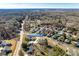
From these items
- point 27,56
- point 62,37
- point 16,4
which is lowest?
point 27,56

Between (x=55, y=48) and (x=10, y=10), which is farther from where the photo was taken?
(x=10, y=10)

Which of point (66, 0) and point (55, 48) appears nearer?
point (55, 48)

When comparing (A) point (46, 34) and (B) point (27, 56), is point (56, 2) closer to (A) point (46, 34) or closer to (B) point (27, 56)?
(A) point (46, 34)

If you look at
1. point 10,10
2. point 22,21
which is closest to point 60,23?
point 22,21

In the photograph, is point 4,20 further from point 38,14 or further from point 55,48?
point 55,48

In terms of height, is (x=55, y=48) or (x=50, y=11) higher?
(x=50, y=11)

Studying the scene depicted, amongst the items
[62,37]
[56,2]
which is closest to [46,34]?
[62,37]
